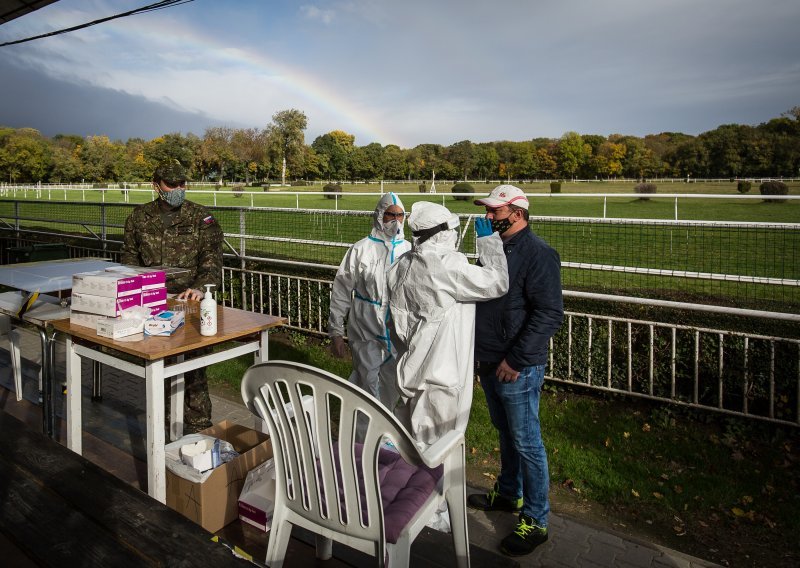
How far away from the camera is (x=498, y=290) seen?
8.45 ft

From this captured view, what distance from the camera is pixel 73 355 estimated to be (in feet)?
9.28

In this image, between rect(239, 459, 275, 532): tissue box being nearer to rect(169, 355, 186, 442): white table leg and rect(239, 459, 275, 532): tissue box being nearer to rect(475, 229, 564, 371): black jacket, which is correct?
rect(475, 229, 564, 371): black jacket

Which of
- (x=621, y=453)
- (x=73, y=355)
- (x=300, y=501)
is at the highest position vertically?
(x=73, y=355)

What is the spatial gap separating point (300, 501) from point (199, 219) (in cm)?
262

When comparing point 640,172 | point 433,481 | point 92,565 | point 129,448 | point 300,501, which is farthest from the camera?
point 640,172

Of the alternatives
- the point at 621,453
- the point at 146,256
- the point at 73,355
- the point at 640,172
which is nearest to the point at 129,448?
the point at 73,355

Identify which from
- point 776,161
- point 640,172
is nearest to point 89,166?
point 640,172

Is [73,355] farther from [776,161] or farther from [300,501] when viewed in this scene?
[776,161]

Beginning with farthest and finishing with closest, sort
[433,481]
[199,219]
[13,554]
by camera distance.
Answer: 1. [199,219]
2. [433,481]
3. [13,554]

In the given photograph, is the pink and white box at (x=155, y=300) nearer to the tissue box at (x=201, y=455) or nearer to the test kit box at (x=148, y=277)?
the test kit box at (x=148, y=277)

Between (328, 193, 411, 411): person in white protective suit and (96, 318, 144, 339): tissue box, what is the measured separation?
1.32 meters

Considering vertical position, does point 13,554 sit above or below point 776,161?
below

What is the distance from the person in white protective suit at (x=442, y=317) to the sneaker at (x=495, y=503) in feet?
2.47

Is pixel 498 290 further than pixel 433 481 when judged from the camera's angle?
Yes
